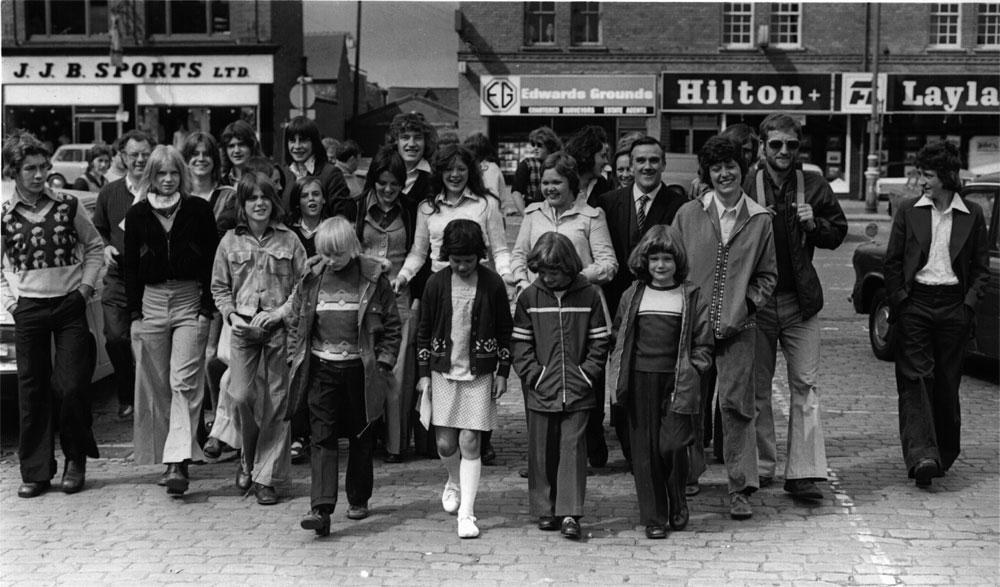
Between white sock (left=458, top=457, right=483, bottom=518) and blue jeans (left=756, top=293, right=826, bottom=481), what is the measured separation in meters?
1.74

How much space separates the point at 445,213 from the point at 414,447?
5.61 ft

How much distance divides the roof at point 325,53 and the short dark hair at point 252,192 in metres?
56.0

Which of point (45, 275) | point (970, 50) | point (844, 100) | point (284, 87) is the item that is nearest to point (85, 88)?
point (284, 87)

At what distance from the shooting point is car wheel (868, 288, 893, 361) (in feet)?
36.9

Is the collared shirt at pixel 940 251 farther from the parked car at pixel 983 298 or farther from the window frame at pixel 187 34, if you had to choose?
the window frame at pixel 187 34

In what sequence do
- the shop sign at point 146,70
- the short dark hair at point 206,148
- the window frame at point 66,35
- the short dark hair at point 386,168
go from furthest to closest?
the window frame at point 66,35 < the shop sign at point 146,70 < the short dark hair at point 206,148 < the short dark hair at point 386,168

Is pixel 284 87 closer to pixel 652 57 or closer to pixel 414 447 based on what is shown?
pixel 652 57

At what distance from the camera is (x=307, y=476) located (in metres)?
7.23

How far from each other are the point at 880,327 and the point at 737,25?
26.7m

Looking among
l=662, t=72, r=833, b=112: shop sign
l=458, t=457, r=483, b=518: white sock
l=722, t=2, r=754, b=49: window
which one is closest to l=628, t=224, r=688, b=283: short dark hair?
l=458, t=457, r=483, b=518: white sock

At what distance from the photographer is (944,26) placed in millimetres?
36125

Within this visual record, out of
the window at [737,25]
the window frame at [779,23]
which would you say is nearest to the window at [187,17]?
the window at [737,25]

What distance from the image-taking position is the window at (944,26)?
117 ft

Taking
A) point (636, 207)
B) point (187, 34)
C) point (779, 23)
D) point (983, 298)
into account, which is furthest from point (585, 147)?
point (187, 34)
